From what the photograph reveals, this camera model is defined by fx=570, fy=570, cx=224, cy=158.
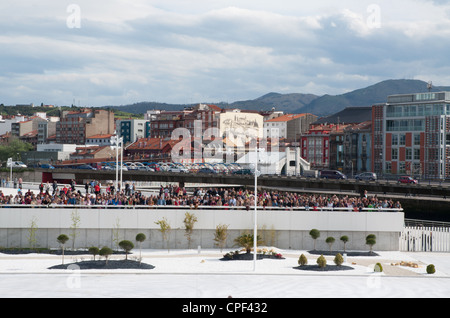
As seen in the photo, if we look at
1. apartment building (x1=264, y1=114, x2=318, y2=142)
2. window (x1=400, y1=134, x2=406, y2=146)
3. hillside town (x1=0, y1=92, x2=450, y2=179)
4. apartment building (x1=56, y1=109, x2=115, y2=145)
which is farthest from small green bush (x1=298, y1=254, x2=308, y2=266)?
apartment building (x1=56, y1=109, x2=115, y2=145)

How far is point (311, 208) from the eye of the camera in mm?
36719

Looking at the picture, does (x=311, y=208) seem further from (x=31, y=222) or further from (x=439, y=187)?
(x=439, y=187)

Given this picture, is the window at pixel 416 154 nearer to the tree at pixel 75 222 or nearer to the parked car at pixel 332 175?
the parked car at pixel 332 175

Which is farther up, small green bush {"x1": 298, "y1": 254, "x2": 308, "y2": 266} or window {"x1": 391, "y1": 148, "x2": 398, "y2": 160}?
window {"x1": 391, "y1": 148, "x2": 398, "y2": 160}

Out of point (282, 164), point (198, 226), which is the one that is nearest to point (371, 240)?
point (198, 226)

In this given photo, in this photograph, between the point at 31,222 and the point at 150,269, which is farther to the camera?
the point at 31,222

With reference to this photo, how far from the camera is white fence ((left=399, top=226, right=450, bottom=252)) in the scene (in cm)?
3781

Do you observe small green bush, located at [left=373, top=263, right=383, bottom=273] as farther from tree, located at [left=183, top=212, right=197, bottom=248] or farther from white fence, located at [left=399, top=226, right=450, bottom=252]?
tree, located at [left=183, top=212, right=197, bottom=248]

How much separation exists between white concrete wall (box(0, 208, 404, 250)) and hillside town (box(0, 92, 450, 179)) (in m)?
14.7

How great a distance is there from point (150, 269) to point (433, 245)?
1996cm

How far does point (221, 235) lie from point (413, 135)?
66.9 meters

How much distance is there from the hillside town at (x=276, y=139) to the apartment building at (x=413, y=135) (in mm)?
156
